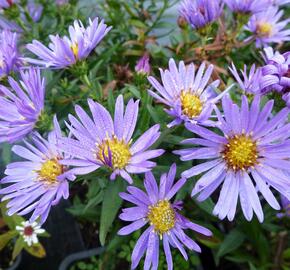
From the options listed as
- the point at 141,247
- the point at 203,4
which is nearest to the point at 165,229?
the point at 141,247

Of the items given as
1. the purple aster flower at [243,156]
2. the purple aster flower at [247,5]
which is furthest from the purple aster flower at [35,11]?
the purple aster flower at [243,156]

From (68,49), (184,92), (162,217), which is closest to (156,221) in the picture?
(162,217)

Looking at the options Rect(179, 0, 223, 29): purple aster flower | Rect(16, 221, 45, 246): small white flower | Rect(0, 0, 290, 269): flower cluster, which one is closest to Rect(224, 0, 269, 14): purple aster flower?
Rect(179, 0, 223, 29): purple aster flower

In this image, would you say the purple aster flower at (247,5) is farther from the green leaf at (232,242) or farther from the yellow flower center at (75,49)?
the green leaf at (232,242)

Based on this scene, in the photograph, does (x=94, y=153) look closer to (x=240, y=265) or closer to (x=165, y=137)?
(x=165, y=137)

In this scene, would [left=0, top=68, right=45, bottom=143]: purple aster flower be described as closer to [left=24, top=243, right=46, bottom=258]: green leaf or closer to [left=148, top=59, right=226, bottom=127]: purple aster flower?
[left=148, top=59, right=226, bottom=127]: purple aster flower

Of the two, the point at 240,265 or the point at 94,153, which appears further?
the point at 240,265

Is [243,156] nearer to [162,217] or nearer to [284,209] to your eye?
[162,217]

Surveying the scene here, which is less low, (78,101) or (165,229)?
(78,101)
